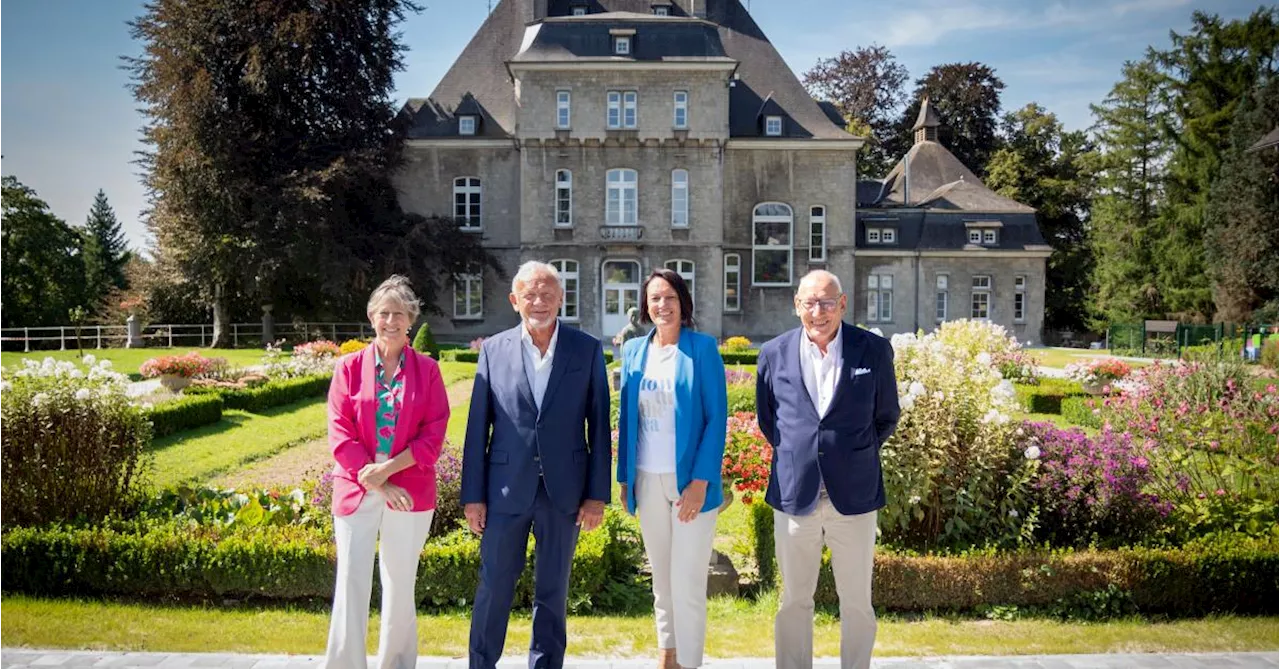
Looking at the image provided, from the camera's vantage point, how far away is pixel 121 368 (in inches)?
729

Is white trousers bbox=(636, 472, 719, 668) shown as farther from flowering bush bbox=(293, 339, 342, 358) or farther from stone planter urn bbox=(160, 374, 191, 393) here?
flowering bush bbox=(293, 339, 342, 358)

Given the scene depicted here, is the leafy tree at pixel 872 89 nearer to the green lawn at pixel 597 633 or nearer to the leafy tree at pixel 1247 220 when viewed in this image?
the leafy tree at pixel 1247 220

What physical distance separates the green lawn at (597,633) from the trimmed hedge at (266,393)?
8756 millimetres

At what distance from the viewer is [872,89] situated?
43312 millimetres

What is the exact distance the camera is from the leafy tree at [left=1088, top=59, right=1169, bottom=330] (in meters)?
34.8

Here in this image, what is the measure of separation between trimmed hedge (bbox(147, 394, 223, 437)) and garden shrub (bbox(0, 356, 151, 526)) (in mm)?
5031

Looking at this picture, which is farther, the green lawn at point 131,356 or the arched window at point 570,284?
the arched window at point 570,284

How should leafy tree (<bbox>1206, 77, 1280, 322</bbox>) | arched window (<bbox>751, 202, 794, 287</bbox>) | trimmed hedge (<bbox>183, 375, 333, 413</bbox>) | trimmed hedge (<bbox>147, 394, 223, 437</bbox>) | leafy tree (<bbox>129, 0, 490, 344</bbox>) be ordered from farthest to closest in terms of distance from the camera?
leafy tree (<bbox>1206, 77, 1280, 322</bbox>), arched window (<bbox>751, 202, 794, 287</bbox>), leafy tree (<bbox>129, 0, 490, 344</bbox>), trimmed hedge (<bbox>183, 375, 333, 413</bbox>), trimmed hedge (<bbox>147, 394, 223, 437</bbox>)

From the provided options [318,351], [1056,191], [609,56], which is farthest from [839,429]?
[1056,191]

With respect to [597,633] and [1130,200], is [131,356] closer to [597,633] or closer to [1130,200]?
[597,633]

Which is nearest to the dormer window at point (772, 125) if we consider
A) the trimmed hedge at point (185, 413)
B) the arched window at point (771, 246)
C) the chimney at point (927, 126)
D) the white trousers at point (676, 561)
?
the arched window at point (771, 246)

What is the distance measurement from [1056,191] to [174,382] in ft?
120

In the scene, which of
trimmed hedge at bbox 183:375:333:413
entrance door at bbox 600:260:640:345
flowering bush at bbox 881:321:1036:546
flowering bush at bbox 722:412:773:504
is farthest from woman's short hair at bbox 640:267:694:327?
entrance door at bbox 600:260:640:345

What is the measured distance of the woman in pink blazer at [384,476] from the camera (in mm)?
3740
